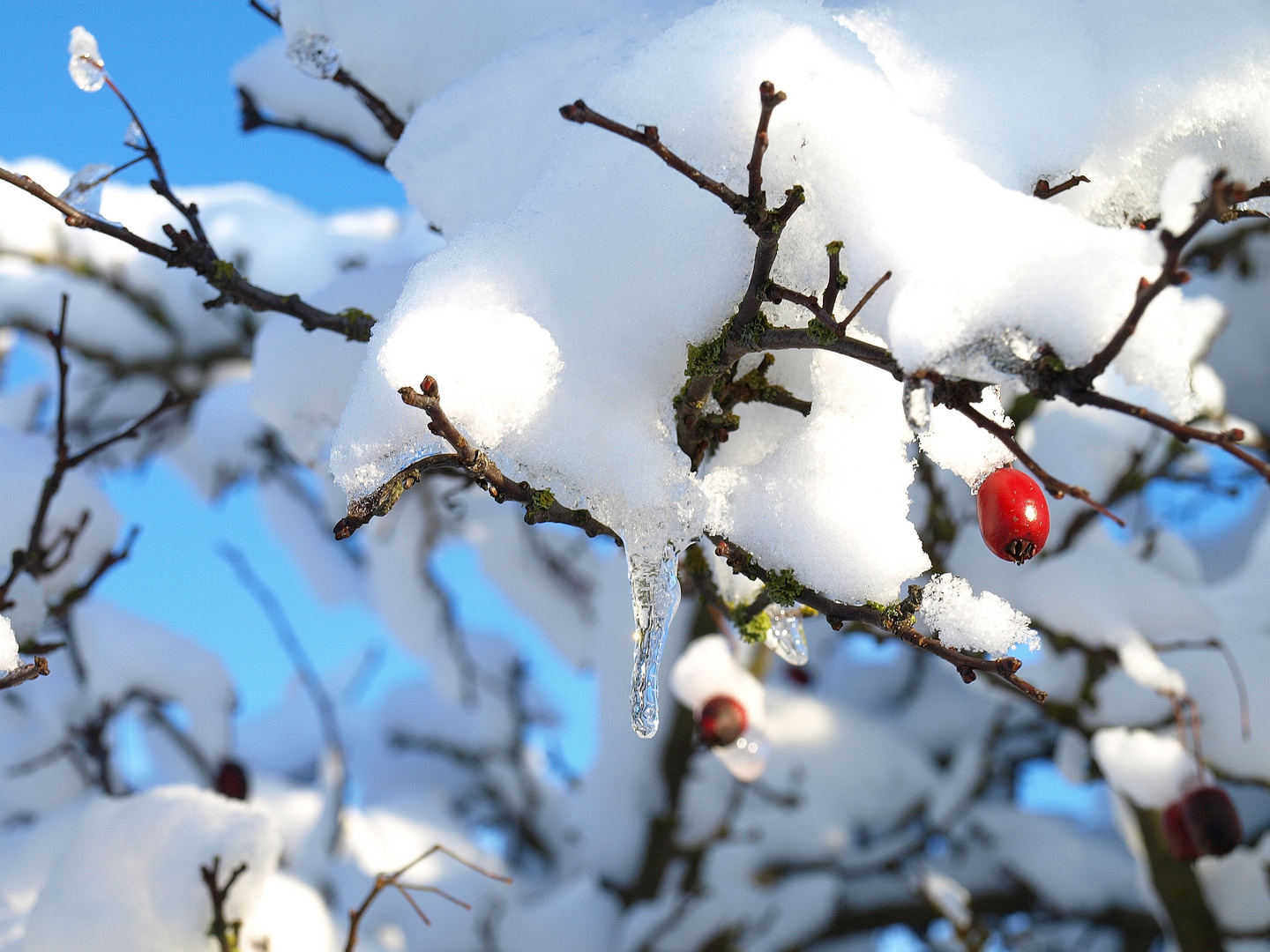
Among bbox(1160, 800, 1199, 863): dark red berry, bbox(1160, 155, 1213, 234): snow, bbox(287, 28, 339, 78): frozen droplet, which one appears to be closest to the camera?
bbox(1160, 155, 1213, 234): snow

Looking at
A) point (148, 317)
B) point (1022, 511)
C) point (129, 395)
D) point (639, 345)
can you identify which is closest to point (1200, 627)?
point (1022, 511)

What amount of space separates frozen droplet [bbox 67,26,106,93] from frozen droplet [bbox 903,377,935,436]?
3.83 feet

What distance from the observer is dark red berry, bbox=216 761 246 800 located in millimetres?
2584

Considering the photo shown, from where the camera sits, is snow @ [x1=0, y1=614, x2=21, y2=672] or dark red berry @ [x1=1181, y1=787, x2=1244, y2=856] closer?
snow @ [x1=0, y1=614, x2=21, y2=672]

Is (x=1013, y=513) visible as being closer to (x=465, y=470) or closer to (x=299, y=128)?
(x=465, y=470)

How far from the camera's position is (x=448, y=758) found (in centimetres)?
534

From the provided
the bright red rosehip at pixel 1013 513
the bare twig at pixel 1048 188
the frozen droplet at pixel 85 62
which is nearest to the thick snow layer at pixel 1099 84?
the bare twig at pixel 1048 188

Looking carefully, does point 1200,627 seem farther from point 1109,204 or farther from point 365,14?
point 365,14

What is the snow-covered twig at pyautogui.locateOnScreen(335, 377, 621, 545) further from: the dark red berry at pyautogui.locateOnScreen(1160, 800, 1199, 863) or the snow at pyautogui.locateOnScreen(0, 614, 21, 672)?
the dark red berry at pyautogui.locateOnScreen(1160, 800, 1199, 863)

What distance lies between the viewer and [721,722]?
73.5 inches

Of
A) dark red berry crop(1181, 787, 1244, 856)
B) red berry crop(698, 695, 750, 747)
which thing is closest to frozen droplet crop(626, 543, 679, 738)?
red berry crop(698, 695, 750, 747)

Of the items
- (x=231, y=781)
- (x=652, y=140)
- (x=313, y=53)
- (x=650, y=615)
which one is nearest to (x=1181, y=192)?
(x=652, y=140)

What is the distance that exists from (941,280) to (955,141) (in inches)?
13.2

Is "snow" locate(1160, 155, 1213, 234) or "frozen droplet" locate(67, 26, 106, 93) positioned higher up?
"frozen droplet" locate(67, 26, 106, 93)
